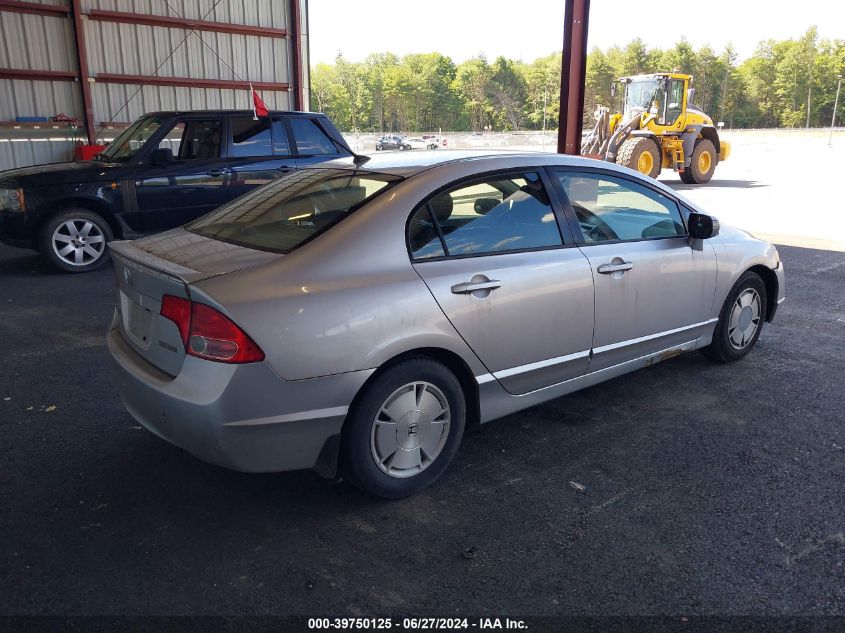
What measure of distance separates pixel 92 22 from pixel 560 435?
581 inches

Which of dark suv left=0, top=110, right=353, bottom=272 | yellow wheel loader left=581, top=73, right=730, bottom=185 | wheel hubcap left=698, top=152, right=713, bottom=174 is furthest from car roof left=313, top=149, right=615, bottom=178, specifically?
wheel hubcap left=698, top=152, right=713, bottom=174

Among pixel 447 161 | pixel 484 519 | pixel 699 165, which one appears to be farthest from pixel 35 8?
pixel 699 165

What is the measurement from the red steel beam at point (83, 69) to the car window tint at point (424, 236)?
45.1ft

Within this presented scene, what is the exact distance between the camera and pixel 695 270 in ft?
14.0

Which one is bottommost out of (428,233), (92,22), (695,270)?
(695,270)

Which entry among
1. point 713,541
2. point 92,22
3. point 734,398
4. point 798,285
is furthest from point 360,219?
point 92,22

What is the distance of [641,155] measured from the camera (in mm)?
20078

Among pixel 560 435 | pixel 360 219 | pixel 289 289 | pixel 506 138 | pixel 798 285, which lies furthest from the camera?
pixel 506 138

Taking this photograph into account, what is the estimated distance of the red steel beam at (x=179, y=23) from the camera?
14.5 meters

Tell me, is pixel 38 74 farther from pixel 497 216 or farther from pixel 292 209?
pixel 497 216

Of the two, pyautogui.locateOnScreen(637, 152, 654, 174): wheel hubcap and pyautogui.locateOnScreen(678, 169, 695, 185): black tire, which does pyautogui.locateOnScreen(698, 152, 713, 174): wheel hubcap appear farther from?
pyautogui.locateOnScreen(637, 152, 654, 174): wheel hubcap

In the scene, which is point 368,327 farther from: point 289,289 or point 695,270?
point 695,270

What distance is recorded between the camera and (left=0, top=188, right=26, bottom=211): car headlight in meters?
7.76

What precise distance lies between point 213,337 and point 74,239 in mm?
6552
